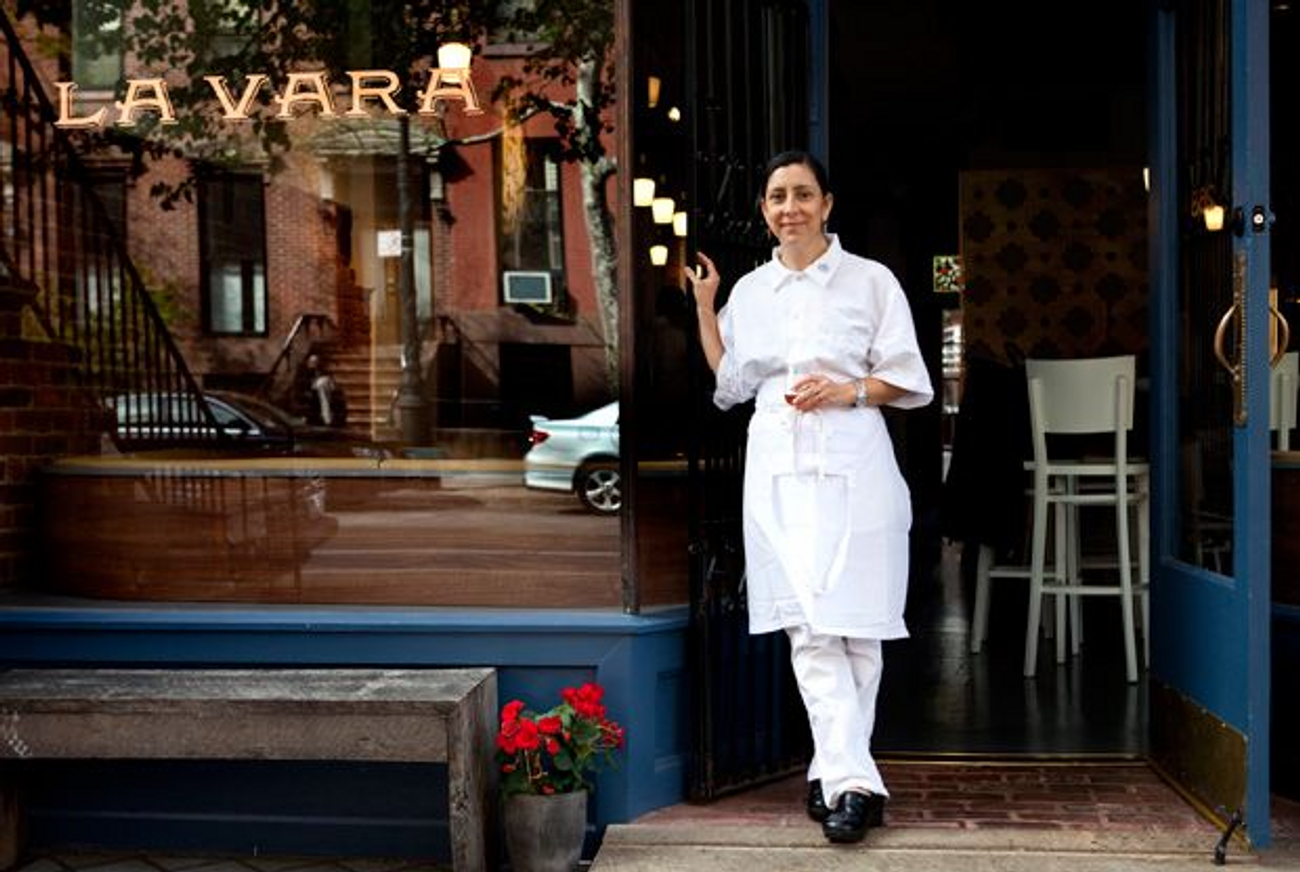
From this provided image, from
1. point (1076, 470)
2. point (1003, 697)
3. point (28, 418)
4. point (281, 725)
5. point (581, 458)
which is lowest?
point (1003, 697)

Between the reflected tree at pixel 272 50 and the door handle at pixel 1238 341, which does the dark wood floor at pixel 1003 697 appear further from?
the reflected tree at pixel 272 50

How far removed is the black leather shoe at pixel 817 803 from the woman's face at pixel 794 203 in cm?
144

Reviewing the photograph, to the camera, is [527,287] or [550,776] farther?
[527,287]

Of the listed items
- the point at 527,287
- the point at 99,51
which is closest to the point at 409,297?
the point at 527,287

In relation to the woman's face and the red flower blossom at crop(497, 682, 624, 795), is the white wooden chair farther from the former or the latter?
the red flower blossom at crop(497, 682, 624, 795)

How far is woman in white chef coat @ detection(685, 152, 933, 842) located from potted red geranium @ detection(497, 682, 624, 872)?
0.51 meters

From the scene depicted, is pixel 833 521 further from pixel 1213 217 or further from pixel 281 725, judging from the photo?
pixel 281 725

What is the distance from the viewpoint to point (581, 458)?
432 centimetres

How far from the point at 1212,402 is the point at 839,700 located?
135 cm

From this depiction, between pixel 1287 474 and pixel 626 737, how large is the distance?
2.13 metres

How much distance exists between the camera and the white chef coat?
12.1 ft

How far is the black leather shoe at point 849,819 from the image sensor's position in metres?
3.71

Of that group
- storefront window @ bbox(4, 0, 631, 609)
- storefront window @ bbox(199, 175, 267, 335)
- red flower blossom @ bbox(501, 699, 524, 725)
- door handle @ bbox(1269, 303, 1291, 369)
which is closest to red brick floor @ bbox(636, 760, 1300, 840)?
red flower blossom @ bbox(501, 699, 524, 725)

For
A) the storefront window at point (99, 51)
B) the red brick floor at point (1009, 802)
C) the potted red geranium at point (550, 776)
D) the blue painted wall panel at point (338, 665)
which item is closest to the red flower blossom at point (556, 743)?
the potted red geranium at point (550, 776)
